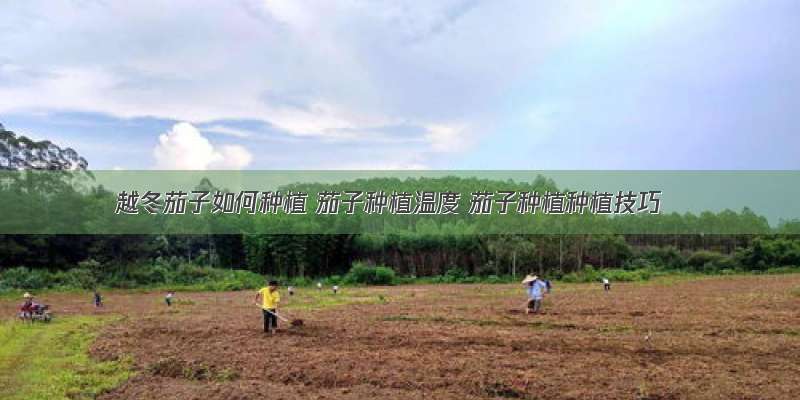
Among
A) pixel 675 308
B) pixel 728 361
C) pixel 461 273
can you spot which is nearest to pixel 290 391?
pixel 728 361

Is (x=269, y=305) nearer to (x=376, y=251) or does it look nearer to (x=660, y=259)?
(x=376, y=251)

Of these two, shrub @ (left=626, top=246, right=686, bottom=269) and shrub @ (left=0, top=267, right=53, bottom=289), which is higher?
shrub @ (left=626, top=246, right=686, bottom=269)

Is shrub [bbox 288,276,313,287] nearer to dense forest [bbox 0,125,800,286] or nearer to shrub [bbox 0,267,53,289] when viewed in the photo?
dense forest [bbox 0,125,800,286]

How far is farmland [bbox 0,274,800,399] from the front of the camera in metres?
10.8

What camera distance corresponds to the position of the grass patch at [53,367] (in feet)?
40.4

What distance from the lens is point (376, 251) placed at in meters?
61.8

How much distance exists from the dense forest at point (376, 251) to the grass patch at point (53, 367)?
95.4 feet

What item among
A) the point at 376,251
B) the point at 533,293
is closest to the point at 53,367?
the point at 533,293

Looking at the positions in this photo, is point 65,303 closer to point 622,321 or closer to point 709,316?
point 622,321

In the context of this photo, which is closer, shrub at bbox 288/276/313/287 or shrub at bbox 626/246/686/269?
shrub at bbox 288/276/313/287

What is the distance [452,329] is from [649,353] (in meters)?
5.70

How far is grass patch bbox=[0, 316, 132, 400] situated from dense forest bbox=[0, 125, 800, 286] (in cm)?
2909

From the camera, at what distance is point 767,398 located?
385 inches

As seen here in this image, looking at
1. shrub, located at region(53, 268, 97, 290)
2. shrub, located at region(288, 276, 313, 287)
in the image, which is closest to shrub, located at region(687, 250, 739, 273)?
shrub, located at region(288, 276, 313, 287)
